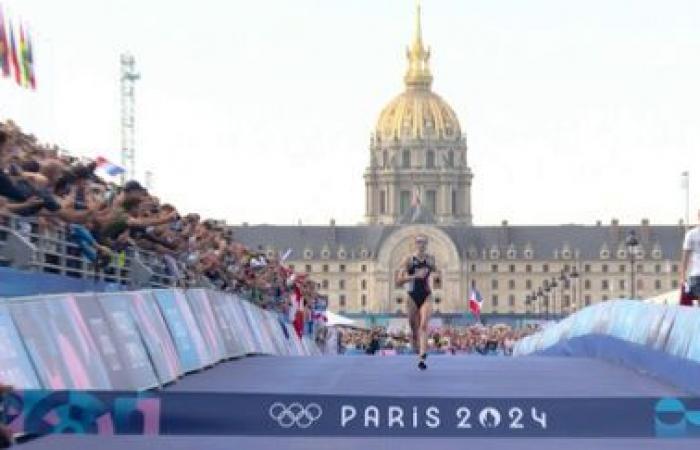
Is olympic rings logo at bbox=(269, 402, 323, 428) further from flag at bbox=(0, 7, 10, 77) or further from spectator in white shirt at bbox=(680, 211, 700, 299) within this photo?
flag at bbox=(0, 7, 10, 77)

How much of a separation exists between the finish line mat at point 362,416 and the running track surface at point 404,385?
2.44 ft

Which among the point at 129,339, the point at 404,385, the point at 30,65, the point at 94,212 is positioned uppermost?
the point at 30,65

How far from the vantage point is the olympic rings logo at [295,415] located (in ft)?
34.6

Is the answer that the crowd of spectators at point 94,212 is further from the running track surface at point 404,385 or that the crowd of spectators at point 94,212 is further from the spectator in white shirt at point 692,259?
the spectator in white shirt at point 692,259

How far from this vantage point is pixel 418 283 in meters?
21.2

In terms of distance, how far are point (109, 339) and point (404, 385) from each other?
4691mm

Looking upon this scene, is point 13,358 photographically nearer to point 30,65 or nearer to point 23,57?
point 23,57

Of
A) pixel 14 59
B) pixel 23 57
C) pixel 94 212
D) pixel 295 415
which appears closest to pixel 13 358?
pixel 295 415

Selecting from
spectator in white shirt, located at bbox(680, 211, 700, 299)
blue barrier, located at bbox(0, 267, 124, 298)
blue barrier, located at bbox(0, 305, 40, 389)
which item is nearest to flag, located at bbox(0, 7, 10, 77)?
blue barrier, located at bbox(0, 267, 124, 298)

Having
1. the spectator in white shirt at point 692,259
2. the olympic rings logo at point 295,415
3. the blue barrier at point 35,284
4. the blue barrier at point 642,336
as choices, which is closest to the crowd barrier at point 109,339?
the blue barrier at point 35,284

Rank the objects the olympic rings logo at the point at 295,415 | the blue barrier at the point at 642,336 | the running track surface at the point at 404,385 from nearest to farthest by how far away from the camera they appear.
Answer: the olympic rings logo at the point at 295,415
the running track surface at the point at 404,385
the blue barrier at the point at 642,336

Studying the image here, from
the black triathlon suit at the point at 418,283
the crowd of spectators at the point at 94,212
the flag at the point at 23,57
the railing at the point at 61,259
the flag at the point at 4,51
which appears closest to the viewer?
the crowd of spectators at the point at 94,212

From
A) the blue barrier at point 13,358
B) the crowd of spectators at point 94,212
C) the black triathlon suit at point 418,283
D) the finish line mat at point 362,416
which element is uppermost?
the crowd of spectators at point 94,212

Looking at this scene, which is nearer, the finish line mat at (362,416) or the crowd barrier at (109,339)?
the finish line mat at (362,416)
